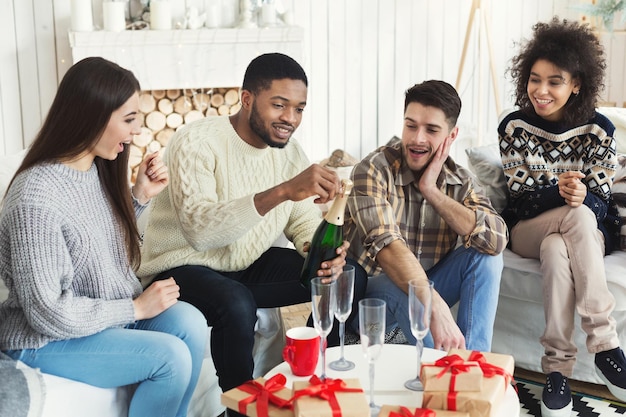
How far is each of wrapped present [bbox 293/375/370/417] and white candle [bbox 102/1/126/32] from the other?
9.82 ft

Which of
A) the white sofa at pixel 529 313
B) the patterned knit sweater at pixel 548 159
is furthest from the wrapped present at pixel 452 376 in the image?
the patterned knit sweater at pixel 548 159

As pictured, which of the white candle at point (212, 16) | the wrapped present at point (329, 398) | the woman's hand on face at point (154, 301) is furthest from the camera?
the white candle at point (212, 16)

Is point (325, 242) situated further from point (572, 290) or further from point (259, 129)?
point (572, 290)

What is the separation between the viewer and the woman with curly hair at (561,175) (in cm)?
238

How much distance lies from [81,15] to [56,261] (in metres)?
2.68

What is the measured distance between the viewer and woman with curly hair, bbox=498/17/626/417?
238 cm

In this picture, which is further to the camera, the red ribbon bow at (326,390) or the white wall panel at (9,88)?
the white wall panel at (9,88)

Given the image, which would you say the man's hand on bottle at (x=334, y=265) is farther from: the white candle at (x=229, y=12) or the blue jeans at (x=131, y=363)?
the white candle at (x=229, y=12)

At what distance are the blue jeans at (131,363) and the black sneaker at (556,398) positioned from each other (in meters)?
1.11

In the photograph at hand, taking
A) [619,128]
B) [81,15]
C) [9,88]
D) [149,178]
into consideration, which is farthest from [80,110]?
[9,88]

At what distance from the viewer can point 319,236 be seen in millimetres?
2119

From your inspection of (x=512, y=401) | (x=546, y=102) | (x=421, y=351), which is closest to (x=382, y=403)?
(x=421, y=351)

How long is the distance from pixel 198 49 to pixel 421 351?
9.70 feet

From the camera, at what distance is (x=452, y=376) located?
5.01ft
